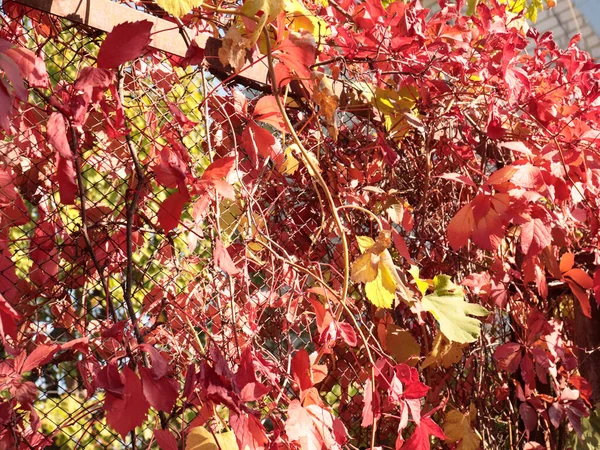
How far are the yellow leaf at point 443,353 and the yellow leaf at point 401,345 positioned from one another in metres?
0.03

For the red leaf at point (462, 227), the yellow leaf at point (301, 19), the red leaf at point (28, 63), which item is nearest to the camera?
the red leaf at point (28, 63)

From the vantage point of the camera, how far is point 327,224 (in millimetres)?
1671

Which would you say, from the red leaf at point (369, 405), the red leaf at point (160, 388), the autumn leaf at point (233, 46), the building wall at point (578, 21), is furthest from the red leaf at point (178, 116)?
the building wall at point (578, 21)

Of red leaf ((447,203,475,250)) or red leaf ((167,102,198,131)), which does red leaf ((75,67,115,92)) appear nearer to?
red leaf ((167,102,198,131))

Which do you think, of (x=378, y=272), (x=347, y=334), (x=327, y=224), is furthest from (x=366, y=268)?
(x=327, y=224)

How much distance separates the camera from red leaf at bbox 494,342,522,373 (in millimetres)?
1794

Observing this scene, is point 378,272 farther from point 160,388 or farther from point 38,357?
point 38,357

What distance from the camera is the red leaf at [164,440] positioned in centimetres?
110

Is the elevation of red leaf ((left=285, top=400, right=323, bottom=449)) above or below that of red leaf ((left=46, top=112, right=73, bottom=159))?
below

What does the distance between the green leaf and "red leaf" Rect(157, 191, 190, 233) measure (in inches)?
21.0

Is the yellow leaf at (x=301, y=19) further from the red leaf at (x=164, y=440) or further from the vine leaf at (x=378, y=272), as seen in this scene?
the red leaf at (x=164, y=440)

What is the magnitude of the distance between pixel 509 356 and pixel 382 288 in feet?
2.12

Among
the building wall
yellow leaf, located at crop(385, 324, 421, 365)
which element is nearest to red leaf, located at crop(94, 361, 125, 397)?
yellow leaf, located at crop(385, 324, 421, 365)

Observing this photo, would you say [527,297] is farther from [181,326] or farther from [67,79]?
[67,79]
